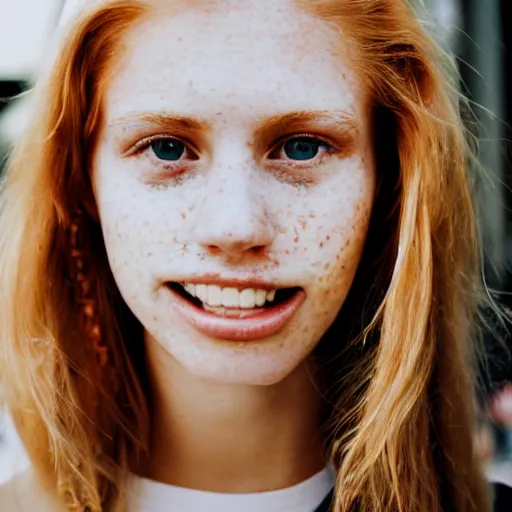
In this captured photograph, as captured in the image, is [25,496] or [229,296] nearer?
[229,296]

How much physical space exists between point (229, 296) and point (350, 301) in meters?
0.24

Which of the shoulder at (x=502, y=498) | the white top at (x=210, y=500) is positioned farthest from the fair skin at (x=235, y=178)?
the shoulder at (x=502, y=498)

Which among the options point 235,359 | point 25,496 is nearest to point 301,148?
point 235,359

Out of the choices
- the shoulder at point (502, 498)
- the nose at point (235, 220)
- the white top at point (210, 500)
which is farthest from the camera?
the shoulder at point (502, 498)

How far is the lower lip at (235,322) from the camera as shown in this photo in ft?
2.83

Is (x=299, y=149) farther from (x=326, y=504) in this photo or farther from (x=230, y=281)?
(x=326, y=504)

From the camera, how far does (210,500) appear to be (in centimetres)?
95

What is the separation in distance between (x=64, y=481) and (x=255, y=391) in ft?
0.88

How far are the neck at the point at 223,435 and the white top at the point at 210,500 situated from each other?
1cm

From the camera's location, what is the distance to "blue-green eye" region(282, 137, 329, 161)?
879 mm

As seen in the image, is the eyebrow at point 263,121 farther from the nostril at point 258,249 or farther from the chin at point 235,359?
the chin at point 235,359

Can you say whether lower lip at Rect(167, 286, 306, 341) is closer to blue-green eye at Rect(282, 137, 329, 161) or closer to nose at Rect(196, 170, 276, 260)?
nose at Rect(196, 170, 276, 260)

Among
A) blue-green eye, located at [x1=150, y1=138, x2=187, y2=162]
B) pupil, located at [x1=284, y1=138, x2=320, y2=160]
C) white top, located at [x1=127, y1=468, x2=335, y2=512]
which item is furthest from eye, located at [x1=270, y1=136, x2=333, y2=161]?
white top, located at [x1=127, y1=468, x2=335, y2=512]

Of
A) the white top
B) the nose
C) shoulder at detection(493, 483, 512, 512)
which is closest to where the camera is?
the nose
